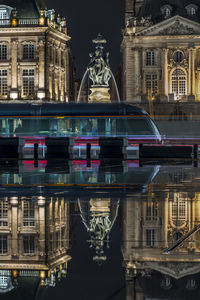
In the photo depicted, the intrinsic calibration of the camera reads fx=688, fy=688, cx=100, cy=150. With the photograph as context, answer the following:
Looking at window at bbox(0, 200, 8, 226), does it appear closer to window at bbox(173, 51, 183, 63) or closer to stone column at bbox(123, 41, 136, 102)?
stone column at bbox(123, 41, 136, 102)

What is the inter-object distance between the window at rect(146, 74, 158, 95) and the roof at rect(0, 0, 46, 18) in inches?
774

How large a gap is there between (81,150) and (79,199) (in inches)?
1316

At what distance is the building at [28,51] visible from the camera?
10206 cm

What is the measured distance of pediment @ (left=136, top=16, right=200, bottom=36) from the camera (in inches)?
4070

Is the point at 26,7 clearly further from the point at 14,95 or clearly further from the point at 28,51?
the point at 14,95

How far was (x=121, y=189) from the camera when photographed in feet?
52.2

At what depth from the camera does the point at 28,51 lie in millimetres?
104125

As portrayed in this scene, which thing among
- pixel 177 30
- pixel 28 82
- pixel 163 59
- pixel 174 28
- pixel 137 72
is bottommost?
pixel 28 82

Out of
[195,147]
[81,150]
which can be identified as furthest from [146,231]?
[81,150]

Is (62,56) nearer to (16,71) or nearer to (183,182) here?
(16,71)

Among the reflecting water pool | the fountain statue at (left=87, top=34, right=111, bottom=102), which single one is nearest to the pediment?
the fountain statue at (left=87, top=34, right=111, bottom=102)

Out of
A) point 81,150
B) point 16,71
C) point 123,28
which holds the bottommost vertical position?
point 81,150

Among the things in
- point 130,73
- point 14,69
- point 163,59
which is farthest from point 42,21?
point 163,59

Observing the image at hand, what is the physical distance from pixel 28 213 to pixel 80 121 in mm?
42362
